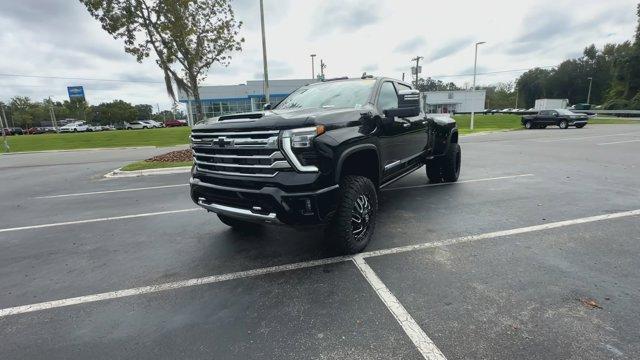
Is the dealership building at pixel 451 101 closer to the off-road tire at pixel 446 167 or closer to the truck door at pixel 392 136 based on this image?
the off-road tire at pixel 446 167

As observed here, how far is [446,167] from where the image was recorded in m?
7.29

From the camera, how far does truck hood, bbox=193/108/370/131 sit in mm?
3215

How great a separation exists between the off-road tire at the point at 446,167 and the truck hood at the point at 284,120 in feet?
12.9

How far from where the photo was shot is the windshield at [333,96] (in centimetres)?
441

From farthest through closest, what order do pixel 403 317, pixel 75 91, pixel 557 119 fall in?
1. pixel 75 91
2. pixel 557 119
3. pixel 403 317

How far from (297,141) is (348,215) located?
94 cm

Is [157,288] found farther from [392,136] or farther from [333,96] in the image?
[392,136]

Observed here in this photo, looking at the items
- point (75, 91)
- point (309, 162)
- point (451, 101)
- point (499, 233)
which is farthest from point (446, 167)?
point (451, 101)

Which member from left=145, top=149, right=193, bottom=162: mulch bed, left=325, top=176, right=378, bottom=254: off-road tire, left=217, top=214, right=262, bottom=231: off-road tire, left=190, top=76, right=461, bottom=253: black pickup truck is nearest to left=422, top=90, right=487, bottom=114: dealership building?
left=145, top=149, right=193, bottom=162: mulch bed

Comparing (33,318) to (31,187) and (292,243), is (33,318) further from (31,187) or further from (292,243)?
(31,187)

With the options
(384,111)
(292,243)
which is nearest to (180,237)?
(292,243)

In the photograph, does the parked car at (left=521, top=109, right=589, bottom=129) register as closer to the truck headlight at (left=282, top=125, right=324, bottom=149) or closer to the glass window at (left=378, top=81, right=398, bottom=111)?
the glass window at (left=378, top=81, right=398, bottom=111)

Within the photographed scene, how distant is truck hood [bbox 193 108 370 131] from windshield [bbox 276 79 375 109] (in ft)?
1.69

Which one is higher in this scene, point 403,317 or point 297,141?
point 297,141
